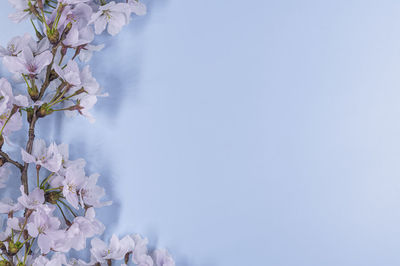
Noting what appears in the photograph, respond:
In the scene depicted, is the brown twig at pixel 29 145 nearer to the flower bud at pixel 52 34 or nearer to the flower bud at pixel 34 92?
the flower bud at pixel 34 92

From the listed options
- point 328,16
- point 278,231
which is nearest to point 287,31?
point 328,16

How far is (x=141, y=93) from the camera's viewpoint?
112 cm

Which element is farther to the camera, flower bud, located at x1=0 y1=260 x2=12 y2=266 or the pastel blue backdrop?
the pastel blue backdrop

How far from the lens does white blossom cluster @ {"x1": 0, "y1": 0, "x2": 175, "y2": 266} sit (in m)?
0.97

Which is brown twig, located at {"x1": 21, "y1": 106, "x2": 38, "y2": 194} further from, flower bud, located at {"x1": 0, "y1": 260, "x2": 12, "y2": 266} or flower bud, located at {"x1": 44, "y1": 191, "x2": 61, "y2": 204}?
flower bud, located at {"x1": 0, "y1": 260, "x2": 12, "y2": 266}

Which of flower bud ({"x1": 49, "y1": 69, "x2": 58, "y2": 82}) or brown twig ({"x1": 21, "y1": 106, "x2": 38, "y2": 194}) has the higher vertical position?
flower bud ({"x1": 49, "y1": 69, "x2": 58, "y2": 82})

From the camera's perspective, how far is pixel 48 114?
3.36 ft

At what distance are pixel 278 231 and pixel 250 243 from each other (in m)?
0.08

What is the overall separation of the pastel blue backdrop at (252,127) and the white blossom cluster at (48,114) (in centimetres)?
6

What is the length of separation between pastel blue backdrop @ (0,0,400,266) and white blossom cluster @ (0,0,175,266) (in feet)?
0.21

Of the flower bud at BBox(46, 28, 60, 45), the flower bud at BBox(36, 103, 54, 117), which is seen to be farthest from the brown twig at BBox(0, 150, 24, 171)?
the flower bud at BBox(46, 28, 60, 45)

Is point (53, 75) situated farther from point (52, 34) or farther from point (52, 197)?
point (52, 197)

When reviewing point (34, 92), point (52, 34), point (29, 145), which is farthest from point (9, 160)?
point (52, 34)

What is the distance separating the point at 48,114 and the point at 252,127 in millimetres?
478
